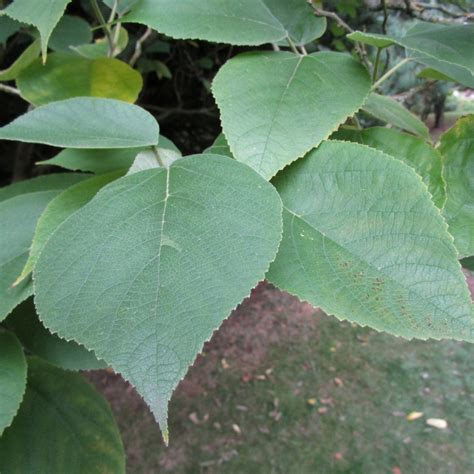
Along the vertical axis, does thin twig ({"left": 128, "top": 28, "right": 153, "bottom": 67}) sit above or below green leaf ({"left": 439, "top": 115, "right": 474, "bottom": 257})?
below

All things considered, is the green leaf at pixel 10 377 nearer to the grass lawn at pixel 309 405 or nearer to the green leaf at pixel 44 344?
the green leaf at pixel 44 344

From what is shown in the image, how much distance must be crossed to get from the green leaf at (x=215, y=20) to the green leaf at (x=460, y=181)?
0.83 ft

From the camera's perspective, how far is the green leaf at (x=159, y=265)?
333 millimetres

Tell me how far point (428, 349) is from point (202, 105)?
6.80 ft

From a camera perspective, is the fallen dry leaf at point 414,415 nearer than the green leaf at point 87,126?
No

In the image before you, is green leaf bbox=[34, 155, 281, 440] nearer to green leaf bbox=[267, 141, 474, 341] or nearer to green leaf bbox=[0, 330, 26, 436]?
green leaf bbox=[267, 141, 474, 341]

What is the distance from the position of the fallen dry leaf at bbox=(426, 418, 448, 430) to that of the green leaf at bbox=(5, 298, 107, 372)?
2.44 meters

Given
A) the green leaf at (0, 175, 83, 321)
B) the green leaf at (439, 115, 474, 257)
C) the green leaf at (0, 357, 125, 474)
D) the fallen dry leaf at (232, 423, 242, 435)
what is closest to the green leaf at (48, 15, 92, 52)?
the green leaf at (0, 175, 83, 321)

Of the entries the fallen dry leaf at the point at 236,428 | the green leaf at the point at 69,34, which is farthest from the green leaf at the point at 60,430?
the fallen dry leaf at the point at 236,428

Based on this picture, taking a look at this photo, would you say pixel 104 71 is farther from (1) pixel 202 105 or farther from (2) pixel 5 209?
(1) pixel 202 105

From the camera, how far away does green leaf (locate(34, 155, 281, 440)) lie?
333 mm

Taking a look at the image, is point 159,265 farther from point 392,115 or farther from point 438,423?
point 438,423

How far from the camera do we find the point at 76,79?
0.75 m

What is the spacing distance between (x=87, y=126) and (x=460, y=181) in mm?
440
